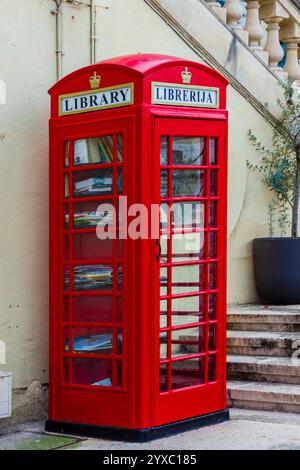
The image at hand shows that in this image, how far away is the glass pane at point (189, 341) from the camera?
6.42 m

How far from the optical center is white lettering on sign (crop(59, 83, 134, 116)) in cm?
610

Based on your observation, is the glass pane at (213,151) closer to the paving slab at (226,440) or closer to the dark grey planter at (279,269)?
the paving slab at (226,440)

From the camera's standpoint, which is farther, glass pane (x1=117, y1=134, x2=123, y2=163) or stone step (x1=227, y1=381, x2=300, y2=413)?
stone step (x1=227, y1=381, x2=300, y2=413)

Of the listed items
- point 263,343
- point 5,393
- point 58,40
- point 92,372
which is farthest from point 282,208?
point 5,393

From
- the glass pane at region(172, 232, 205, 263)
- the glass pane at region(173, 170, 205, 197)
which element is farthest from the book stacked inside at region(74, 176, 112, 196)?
the glass pane at region(172, 232, 205, 263)

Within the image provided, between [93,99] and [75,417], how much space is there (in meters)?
2.20

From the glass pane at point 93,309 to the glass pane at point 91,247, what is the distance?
0.28 m

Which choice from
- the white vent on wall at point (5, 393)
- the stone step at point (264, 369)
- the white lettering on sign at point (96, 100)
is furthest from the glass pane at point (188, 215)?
the white vent on wall at point (5, 393)

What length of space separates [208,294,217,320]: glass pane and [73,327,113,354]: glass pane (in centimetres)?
76

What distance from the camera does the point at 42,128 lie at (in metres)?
6.79

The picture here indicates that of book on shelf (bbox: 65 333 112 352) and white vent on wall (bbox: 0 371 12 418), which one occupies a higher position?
book on shelf (bbox: 65 333 112 352)

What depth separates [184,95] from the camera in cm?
625

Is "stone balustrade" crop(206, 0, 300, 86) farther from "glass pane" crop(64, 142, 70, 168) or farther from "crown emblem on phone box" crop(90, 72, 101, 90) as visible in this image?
"glass pane" crop(64, 142, 70, 168)
